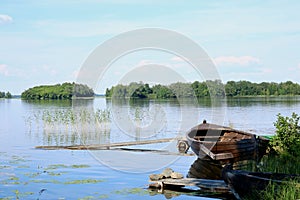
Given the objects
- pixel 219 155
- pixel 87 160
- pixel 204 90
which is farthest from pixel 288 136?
pixel 204 90

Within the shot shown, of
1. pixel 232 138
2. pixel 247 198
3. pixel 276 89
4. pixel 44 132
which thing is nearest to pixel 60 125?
pixel 44 132

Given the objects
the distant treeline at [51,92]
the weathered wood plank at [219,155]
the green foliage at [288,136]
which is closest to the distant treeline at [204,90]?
the weathered wood plank at [219,155]

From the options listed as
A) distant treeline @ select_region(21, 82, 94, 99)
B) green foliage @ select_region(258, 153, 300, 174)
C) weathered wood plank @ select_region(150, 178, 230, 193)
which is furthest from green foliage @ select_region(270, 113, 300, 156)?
distant treeline @ select_region(21, 82, 94, 99)

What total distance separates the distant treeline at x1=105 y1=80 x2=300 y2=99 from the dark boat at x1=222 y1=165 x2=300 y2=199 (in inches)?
269

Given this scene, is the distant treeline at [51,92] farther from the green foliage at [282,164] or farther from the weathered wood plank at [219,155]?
the green foliage at [282,164]

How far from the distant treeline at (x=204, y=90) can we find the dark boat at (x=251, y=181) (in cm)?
683

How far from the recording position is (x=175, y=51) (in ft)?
49.2

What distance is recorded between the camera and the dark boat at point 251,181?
30.5ft

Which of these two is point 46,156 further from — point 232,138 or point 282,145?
point 282,145

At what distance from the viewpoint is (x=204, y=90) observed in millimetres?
24938

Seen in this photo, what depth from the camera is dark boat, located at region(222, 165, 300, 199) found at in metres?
9.28

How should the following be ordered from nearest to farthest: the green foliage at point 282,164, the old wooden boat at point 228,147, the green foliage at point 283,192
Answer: the green foliage at point 283,192, the green foliage at point 282,164, the old wooden boat at point 228,147

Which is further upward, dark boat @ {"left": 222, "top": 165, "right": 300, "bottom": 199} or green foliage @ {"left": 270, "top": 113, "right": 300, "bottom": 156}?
→ green foliage @ {"left": 270, "top": 113, "right": 300, "bottom": 156}

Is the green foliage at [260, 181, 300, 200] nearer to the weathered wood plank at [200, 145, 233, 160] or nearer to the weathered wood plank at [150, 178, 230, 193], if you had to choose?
the weathered wood plank at [150, 178, 230, 193]
